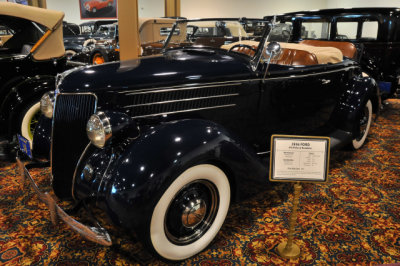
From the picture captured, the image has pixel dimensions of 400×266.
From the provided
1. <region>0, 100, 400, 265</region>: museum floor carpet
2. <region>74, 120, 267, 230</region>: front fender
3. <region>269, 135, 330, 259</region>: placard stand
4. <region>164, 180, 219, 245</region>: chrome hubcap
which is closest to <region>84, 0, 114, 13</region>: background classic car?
<region>0, 100, 400, 265</region>: museum floor carpet

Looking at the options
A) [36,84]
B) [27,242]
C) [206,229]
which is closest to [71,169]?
[27,242]

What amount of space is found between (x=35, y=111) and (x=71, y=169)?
5.61ft

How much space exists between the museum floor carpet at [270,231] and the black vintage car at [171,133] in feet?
0.92

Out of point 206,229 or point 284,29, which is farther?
point 284,29

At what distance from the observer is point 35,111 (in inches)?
135

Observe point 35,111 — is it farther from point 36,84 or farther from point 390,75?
point 390,75

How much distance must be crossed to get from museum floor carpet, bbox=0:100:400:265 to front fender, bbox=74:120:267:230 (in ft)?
1.04

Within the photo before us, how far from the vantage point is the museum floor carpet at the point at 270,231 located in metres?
2.03

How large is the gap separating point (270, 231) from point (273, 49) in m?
1.39

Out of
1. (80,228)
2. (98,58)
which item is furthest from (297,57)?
(98,58)

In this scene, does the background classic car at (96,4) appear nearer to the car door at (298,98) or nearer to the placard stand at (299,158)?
the car door at (298,98)

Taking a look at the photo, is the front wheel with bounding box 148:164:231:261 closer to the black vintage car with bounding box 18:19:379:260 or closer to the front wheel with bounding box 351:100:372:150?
the black vintage car with bounding box 18:19:379:260

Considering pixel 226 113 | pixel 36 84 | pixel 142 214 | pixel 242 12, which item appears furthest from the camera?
pixel 242 12

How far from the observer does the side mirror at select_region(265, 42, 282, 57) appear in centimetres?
236
